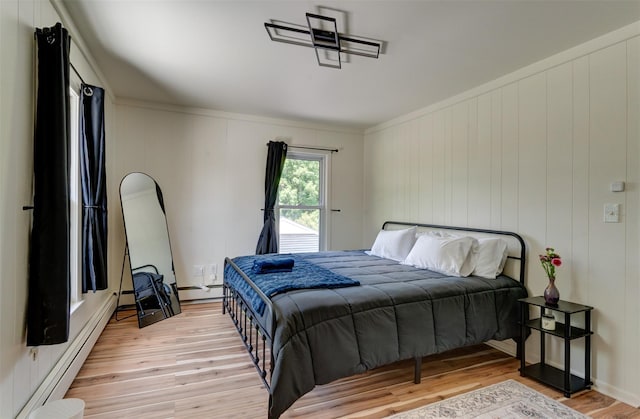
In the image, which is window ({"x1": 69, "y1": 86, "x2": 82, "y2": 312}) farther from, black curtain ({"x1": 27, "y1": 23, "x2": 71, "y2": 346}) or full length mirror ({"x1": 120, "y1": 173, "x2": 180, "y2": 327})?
full length mirror ({"x1": 120, "y1": 173, "x2": 180, "y2": 327})

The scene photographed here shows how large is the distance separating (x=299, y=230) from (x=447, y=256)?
2385 millimetres

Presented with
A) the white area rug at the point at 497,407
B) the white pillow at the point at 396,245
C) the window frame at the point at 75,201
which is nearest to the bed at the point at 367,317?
the white area rug at the point at 497,407

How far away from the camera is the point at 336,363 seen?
1.94 metres

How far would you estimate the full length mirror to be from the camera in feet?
11.6

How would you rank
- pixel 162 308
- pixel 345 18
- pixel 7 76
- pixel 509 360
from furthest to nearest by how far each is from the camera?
pixel 162 308 → pixel 509 360 → pixel 345 18 → pixel 7 76

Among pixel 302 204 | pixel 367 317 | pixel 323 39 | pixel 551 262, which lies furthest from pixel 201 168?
pixel 551 262

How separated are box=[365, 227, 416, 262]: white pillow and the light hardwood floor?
42.0 inches

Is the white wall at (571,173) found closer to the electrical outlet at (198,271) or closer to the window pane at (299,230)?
the window pane at (299,230)

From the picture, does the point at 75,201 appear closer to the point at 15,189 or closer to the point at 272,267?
the point at 15,189

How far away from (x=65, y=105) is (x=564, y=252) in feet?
11.3

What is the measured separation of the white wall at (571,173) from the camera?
2.15 metres

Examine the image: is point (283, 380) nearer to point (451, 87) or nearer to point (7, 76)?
point (7, 76)

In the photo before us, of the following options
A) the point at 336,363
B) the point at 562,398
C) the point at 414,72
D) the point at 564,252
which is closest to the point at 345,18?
the point at 414,72

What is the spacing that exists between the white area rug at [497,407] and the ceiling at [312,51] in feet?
8.06
